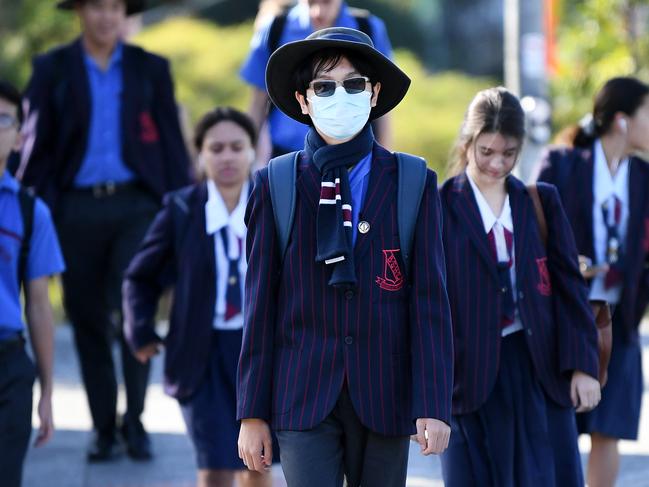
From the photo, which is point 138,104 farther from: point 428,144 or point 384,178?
point 428,144

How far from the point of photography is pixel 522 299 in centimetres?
493

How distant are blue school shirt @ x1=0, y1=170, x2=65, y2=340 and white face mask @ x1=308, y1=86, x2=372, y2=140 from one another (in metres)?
1.83

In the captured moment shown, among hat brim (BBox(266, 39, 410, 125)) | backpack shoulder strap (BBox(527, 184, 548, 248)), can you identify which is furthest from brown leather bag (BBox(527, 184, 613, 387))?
hat brim (BBox(266, 39, 410, 125))

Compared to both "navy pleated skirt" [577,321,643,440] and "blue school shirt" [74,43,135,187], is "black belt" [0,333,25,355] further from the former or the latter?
"navy pleated skirt" [577,321,643,440]

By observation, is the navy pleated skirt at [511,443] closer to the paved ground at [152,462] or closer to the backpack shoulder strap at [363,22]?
the paved ground at [152,462]

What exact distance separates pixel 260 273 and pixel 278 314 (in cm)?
13

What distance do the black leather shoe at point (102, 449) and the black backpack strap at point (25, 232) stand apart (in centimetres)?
213

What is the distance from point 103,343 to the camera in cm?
759

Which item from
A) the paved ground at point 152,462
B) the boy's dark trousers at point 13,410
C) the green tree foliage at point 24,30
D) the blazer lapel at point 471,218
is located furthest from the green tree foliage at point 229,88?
the blazer lapel at point 471,218

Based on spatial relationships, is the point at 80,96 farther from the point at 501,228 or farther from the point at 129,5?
the point at 501,228

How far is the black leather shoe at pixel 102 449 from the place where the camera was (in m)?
7.47

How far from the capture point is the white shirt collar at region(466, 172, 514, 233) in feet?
16.4

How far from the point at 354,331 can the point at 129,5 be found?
4.30 metres

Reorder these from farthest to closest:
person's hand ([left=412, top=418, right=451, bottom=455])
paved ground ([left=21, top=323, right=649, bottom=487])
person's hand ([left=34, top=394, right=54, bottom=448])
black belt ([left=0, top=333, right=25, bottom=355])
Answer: paved ground ([left=21, top=323, right=649, bottom=487]) → person's hand ([left=34, top=394, right=54, bottom=448]) → black belt ([left=0, top=333, right=25, bottom=355]) → person's hand ([left=412, top=418, right=451, bottom=455])
